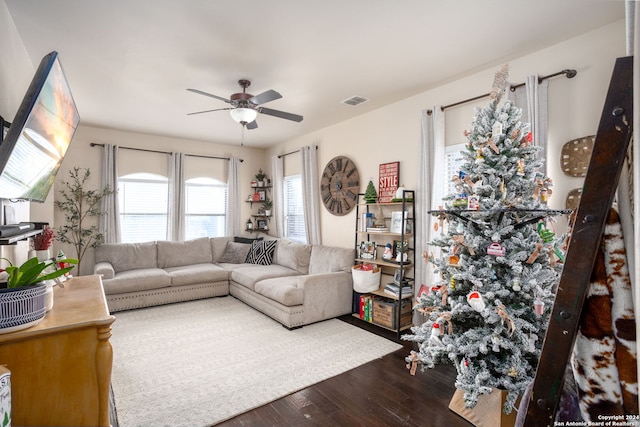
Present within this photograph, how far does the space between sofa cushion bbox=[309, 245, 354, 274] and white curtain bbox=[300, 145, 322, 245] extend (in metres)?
0.38

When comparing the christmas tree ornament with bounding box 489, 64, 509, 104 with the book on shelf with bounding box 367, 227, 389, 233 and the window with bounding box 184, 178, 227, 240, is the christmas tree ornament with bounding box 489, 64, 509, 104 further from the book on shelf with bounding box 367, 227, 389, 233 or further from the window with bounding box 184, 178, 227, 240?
the window with bounding box 184, 178, 227, 240

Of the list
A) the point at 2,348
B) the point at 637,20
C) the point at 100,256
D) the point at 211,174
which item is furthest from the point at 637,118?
the point at 211,174

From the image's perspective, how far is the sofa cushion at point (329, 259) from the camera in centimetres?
420

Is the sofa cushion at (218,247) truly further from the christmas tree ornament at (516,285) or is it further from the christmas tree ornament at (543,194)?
the christmas tree ornament at (543,194)

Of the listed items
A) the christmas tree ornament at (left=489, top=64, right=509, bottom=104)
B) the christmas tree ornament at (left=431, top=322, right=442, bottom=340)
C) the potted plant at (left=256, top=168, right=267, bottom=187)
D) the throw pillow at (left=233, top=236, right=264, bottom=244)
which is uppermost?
the christmas tree ornament at (left=489, top=64, right=509, bottom=104)

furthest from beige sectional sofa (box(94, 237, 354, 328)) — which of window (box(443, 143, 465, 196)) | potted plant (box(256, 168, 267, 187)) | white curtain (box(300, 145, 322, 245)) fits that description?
window (box(443, 143, 465, 196))

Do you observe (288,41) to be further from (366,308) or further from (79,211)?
(79,211)

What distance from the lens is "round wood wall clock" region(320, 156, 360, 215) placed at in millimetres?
4477

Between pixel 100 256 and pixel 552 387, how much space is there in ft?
18.0

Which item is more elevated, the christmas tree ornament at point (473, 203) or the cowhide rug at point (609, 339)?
the christmas tree ornament at point (473, 203)

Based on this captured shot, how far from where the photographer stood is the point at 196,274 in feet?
15.4

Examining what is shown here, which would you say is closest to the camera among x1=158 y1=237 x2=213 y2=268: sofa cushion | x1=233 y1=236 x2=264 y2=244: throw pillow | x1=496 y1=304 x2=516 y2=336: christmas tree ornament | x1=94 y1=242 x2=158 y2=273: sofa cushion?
x1=496 y1=304 x2=516 y2=336: christmas tree ornament

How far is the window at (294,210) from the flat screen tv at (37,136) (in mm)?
3714

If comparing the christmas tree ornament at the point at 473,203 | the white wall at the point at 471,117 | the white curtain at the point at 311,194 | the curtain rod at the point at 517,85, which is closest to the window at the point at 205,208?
the white curtain at the point at 311,194
